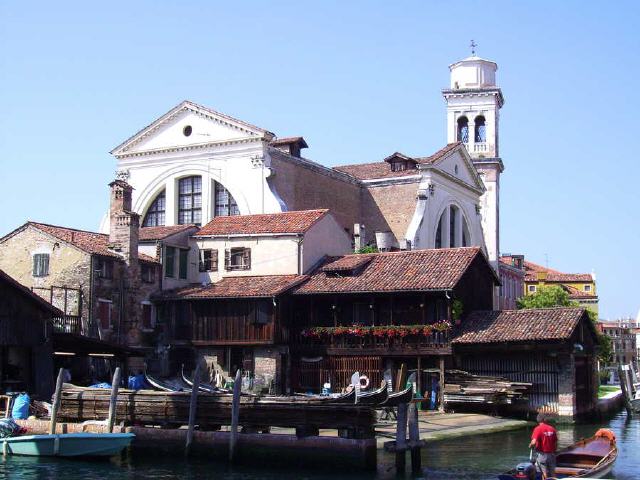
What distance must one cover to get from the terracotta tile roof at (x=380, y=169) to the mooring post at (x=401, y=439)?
3180cm

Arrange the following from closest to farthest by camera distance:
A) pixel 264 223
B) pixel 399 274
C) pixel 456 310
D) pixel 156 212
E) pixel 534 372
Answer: pixel 534 372 < pixel 456 310 < pixel 399 274 < pixel 264 223 < pixel 156 212

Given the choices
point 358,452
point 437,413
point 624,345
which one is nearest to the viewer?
point 358,452

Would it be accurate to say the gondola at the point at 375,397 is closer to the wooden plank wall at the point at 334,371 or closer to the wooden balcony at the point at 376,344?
the wooden balcony at the point at 376,344

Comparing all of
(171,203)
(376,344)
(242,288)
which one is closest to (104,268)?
(242,288)

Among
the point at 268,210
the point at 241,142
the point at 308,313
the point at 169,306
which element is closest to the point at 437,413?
the point at 308,313

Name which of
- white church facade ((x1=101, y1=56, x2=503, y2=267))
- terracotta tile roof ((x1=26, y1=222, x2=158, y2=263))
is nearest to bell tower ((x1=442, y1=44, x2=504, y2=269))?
white church facade ((x1=101, y1=56, x2=503, y2=267))

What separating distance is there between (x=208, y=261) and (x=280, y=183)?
7828mm

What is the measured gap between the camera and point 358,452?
25.8 meters

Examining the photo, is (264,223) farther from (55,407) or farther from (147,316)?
(55,407)

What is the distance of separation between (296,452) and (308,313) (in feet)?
57.3


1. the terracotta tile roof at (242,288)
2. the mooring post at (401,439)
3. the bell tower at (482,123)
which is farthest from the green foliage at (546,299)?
the mooring post at (401,439)

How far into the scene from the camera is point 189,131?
53.9m

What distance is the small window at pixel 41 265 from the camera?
42.1 meters

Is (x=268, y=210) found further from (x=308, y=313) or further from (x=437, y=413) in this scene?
(x=437, y=413)
